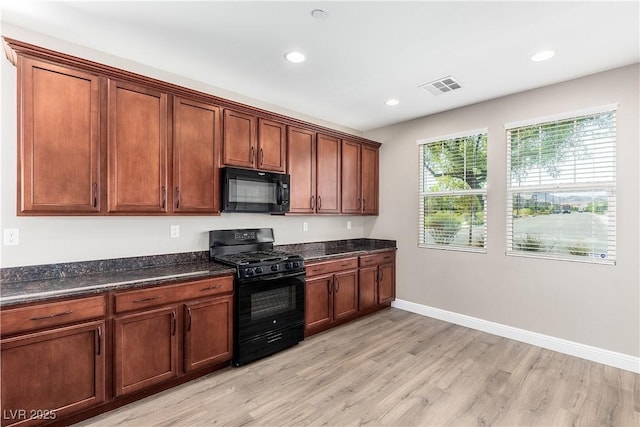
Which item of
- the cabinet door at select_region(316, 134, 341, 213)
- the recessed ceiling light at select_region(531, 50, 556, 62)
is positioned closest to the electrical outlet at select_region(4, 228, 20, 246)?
the cabinet door at select_region(316, 134, 341, 213)

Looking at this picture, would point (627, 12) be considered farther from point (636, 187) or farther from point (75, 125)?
point (75, 125)

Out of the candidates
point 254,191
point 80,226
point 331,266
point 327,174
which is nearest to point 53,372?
point 80,226

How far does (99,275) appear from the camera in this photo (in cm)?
251

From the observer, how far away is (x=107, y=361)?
2.16 metres

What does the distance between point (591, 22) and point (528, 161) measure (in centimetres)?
153

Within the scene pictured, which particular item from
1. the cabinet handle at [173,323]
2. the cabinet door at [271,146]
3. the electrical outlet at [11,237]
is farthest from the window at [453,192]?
the electrical outlet at [11,237]

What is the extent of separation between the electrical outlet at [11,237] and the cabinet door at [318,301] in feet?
8.18

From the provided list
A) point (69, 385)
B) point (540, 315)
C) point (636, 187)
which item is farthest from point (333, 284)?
point (636, 187)

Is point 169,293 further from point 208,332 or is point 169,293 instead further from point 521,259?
point 521,259

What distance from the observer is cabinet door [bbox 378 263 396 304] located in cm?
440

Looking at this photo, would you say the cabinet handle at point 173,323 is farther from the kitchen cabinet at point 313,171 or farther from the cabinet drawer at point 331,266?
the kitchen cabinet at point 313,171

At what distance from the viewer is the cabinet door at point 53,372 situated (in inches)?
72.1

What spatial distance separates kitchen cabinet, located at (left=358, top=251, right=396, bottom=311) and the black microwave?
142 cm

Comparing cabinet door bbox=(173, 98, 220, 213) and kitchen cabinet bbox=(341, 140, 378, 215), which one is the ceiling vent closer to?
kitchen cabinet bbox=(341, 140, 378, 215)
